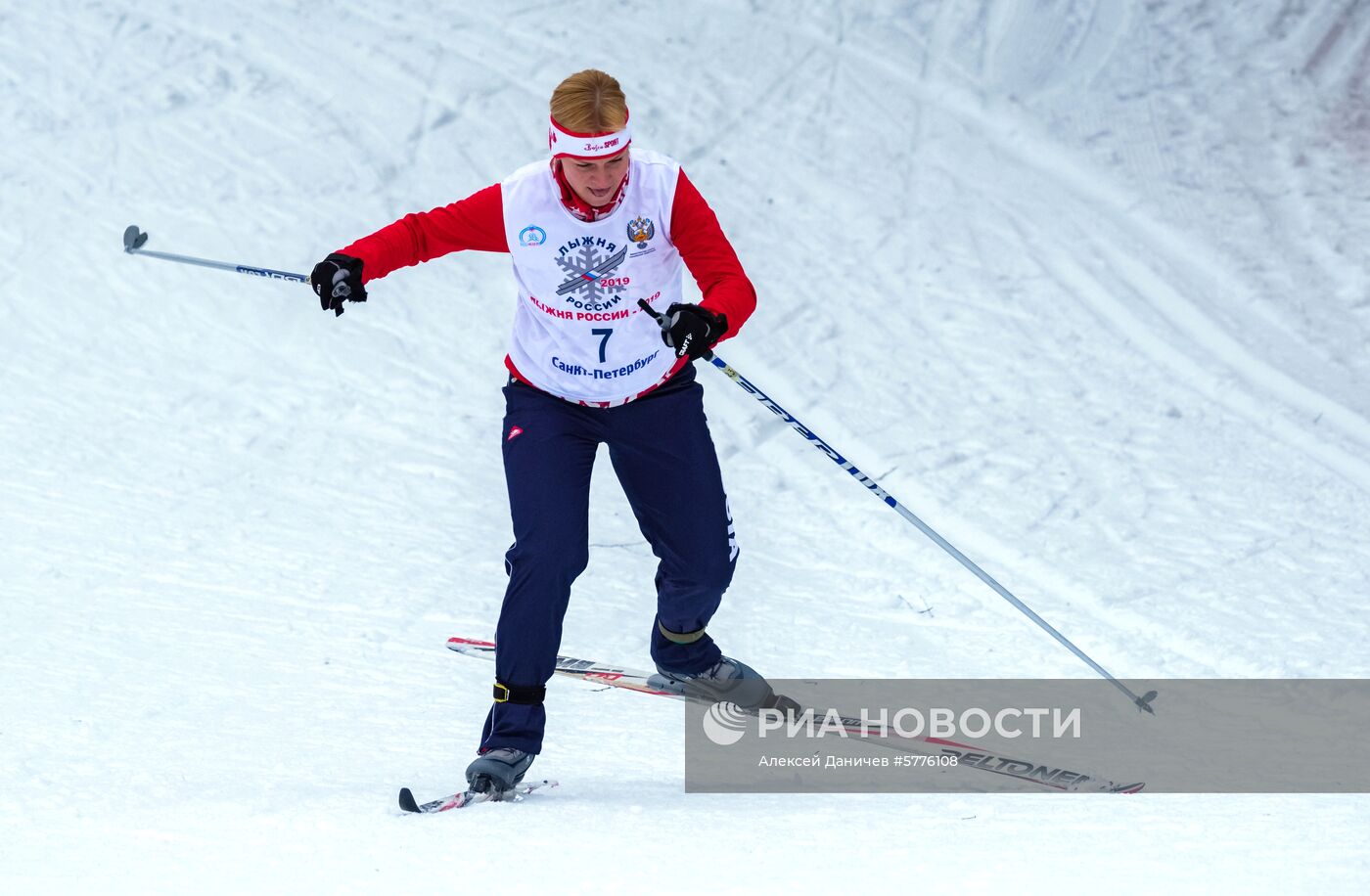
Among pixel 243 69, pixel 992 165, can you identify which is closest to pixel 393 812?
pixel 992 165

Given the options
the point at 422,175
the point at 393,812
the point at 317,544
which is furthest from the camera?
the point at 422,175

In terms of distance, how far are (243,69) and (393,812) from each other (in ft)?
22.5

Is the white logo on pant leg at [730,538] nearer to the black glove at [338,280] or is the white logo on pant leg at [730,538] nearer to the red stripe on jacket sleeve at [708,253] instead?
the red stripe on jacket sleeve at [708,253]

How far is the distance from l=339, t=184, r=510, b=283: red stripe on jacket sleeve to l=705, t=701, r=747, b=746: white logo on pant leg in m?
1.48

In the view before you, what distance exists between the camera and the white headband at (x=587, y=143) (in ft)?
11.5

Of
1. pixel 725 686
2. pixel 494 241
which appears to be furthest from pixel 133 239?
pixel 725 686

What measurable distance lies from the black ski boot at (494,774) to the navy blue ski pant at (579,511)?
6 centimetres

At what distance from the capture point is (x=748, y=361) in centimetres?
719

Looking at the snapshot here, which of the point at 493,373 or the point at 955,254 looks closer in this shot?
the point at 493,373

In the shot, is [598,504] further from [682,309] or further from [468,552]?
[682,309]

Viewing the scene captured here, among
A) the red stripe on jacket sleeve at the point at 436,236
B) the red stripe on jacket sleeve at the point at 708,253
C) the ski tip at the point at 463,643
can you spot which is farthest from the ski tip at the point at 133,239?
the red stripe on jacket sleeve at the point at 708,253

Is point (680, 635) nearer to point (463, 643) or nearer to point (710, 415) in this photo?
point (463, 643)

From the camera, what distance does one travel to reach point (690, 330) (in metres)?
3.48

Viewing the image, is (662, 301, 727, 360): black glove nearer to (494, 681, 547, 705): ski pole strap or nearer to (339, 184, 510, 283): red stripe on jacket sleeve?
(339, 184, 510, 283): red stripe on jacket sleeve
